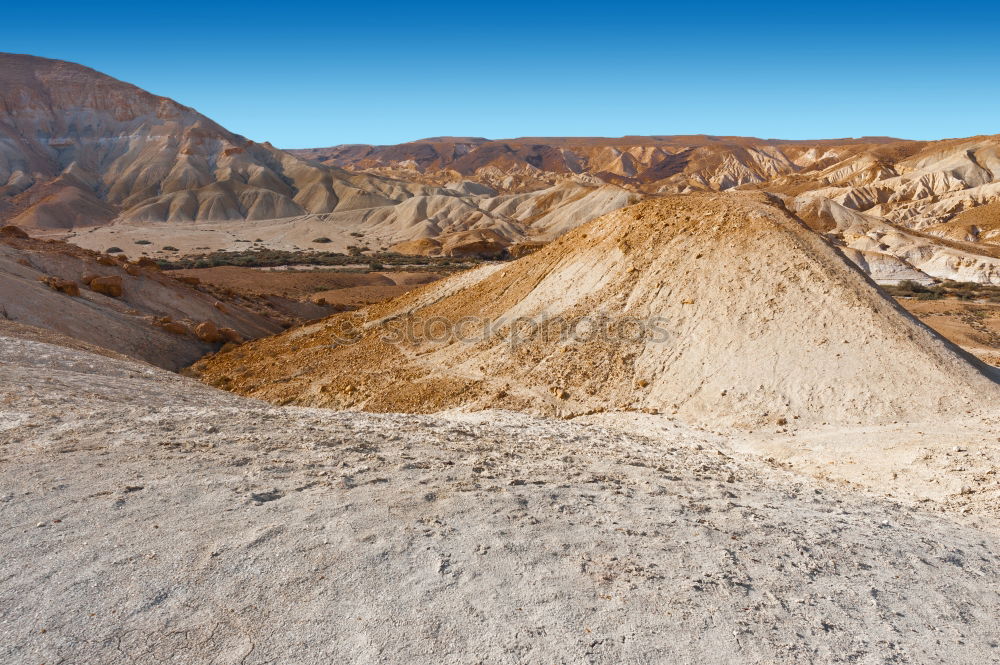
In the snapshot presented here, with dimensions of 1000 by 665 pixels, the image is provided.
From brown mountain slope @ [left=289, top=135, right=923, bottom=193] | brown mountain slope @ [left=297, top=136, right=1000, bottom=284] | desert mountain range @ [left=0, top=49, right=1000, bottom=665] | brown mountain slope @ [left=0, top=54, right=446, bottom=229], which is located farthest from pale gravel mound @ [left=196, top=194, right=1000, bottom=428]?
brown mountain slope @ [left=289, top=135, right=923, bottom=193]

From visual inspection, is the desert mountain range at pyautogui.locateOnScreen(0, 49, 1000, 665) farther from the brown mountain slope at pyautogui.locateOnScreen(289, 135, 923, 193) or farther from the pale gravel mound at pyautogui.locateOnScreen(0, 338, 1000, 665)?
the brown mountain slope at pyautogui.locateOnScreen(289, 135, 923, 193)

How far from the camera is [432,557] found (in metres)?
4.52

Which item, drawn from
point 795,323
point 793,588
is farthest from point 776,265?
point 793,588

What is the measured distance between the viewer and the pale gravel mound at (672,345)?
9305 millimetres

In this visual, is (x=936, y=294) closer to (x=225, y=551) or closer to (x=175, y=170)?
(x=225, y=551)

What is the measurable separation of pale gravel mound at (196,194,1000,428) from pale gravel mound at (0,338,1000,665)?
2823 mm

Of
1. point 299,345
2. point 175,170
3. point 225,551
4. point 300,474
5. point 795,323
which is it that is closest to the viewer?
A: point 225,551

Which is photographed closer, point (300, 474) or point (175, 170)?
point (300, 474)

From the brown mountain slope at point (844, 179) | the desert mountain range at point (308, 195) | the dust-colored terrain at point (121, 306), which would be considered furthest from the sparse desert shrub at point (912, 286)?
the dust-colored terrain at point (121, 306)

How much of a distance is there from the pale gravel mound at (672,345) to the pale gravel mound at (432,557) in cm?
282

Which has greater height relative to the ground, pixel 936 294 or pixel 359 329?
pixel 359 329

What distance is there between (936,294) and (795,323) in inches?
1100

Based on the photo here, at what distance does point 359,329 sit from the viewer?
15086mm

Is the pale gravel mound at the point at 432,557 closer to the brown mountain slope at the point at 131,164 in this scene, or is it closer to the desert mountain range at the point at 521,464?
the desert mountain range at the point at 521,464
